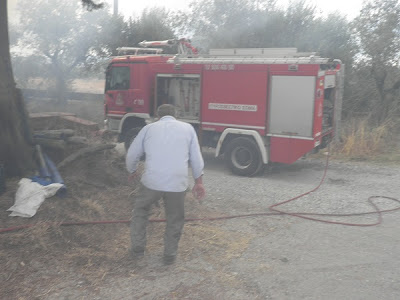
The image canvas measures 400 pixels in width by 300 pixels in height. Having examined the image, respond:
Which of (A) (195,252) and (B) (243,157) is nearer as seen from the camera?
(A) (195,252)

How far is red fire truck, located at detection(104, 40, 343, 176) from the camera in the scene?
30.2 feet

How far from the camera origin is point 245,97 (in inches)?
384

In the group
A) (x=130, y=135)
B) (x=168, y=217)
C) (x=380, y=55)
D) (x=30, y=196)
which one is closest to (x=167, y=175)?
(x=168, y=217)

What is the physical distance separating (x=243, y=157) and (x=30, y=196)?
5.34 metres

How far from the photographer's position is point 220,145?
33.5 ft

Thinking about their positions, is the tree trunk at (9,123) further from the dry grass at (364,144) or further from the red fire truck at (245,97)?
the dry grass at (364,144)

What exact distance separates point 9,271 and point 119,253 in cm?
111

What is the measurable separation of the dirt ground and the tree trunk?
36 centimetres

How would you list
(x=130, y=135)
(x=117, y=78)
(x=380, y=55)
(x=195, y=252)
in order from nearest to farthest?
(x=195, y=252)
(x=130, y=135)
(x=117, y=78)
(x=380, y=55)

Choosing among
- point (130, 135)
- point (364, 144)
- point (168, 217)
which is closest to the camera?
point (168, 217)

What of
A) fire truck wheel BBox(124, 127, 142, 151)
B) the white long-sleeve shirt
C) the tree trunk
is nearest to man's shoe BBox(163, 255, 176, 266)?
the white long-sleeve shirt

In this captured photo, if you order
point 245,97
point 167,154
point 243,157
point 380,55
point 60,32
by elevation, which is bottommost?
point 243,157

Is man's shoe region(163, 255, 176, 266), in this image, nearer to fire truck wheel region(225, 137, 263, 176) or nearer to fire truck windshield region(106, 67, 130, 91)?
fire truck wheel region(225, 137, 263, 176)

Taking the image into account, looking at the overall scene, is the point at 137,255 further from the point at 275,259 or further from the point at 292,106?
the point at 292,106
